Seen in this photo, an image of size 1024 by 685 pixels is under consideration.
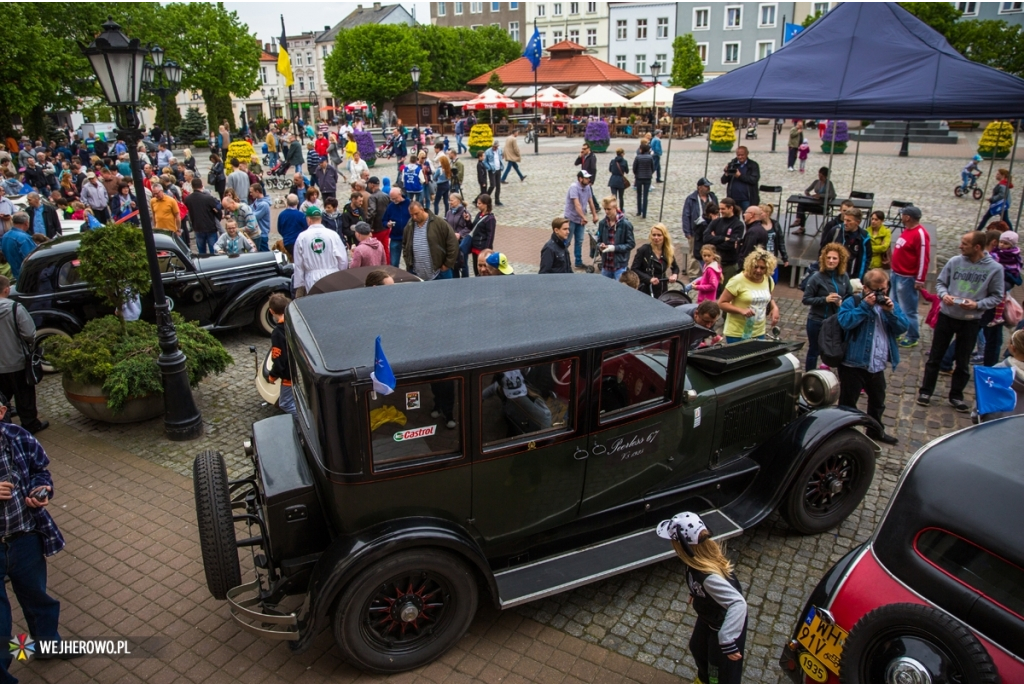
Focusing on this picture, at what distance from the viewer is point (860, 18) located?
10.9 meters

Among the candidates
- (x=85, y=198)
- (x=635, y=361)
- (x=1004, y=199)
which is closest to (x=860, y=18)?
(x=1004, y=199)

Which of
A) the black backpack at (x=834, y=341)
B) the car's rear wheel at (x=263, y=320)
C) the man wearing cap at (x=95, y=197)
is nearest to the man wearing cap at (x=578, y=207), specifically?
the car's rear wheel at (x=263, y=320)

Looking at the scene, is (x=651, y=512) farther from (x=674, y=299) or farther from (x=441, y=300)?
(x=674, y=299)

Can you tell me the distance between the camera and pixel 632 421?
463 cm

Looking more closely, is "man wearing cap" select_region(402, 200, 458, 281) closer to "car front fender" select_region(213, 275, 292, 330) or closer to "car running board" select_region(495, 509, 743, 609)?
"car front fender" select_region(213, 275, 292, 330)

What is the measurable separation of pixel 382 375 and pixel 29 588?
8.82 feet

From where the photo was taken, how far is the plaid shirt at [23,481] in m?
4.07

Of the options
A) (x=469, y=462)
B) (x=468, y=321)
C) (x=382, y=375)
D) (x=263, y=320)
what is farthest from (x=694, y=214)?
(x=382, y=375)

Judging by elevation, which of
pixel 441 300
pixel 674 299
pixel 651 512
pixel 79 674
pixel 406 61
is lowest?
pixel 79 674

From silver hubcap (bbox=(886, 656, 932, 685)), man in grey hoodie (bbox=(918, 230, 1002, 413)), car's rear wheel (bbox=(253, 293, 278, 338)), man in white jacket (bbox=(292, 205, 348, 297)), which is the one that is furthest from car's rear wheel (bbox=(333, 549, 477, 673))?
car's rear wheel (bbox=(253, 293, 278, 338))

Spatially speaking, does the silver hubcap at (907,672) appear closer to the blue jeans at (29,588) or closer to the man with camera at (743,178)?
the blue jeans at (29,588)

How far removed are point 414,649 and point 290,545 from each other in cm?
98

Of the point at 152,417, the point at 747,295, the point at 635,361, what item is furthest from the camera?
the point at 152,417

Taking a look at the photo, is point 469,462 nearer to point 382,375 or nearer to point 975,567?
point 382,375
